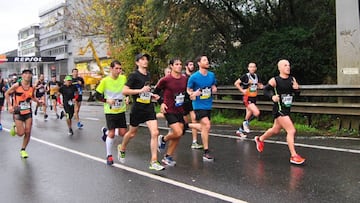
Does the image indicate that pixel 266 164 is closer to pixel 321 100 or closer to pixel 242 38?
pixel 321 100

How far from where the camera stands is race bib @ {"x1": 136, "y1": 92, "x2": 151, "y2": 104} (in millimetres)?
7117

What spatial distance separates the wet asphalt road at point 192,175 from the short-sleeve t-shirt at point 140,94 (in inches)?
41.5

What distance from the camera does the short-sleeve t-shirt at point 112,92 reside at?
25.1 ft

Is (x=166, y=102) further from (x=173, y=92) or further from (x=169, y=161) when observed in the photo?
(x=169, y=161)

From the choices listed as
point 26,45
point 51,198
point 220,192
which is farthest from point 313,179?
point 26,45

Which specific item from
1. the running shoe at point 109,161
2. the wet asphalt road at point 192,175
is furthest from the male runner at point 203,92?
the running shoe at point 109,161

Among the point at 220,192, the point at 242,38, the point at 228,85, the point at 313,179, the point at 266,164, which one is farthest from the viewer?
the point at 242,38

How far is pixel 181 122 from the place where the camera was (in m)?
7.38

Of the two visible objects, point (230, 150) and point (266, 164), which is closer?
point (266, 164)

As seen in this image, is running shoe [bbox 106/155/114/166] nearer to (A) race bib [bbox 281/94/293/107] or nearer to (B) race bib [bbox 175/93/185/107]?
(B) race bib [bbox 175/93/185/107]

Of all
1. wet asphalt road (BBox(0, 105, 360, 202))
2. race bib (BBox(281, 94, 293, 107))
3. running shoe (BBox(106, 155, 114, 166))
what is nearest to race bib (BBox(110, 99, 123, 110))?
running shoe (BBox(106, 155, 114, 166))

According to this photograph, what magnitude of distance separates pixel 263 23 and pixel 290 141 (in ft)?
29.5

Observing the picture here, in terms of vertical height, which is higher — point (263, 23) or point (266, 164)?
point (263, 23)

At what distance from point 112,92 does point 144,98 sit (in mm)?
843
